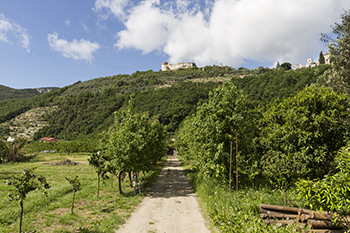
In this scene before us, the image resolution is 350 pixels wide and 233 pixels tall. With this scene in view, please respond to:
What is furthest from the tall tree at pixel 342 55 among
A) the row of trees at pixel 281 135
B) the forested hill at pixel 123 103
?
the forested hill at pixel 123 103

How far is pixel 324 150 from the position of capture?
1035cm

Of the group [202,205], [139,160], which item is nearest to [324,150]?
[202,205]

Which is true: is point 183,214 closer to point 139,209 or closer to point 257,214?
point 139,209

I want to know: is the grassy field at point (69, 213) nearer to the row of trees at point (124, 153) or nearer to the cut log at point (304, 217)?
the row of trees at point (124, 153)

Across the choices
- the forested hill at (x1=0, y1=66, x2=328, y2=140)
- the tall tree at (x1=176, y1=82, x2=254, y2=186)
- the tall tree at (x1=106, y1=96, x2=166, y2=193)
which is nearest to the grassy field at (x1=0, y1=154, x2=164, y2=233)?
the tall tree at (x1=106, y1=96, x2=166, y2=193)

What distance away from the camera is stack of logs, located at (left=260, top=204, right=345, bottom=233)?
6.44 metres

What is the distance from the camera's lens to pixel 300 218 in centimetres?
722

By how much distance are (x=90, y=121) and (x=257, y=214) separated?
486ft

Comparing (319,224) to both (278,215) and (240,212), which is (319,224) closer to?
(278,215)

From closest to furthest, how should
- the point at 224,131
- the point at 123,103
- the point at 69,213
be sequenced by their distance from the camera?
1. the point at 69,213
2. the point at 224,131
3. the point at 123,103

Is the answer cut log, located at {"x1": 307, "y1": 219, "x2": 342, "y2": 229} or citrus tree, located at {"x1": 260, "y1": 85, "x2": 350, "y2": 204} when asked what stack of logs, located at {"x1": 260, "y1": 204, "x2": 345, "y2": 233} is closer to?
cut log, located at {"x1": 307, "y1": 219, "x2": 342, "y2": 229}

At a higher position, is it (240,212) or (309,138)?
(309,138)

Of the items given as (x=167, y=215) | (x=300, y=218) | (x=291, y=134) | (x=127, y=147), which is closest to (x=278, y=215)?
(x=300, y=218)

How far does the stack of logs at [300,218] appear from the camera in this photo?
21.1 feet
